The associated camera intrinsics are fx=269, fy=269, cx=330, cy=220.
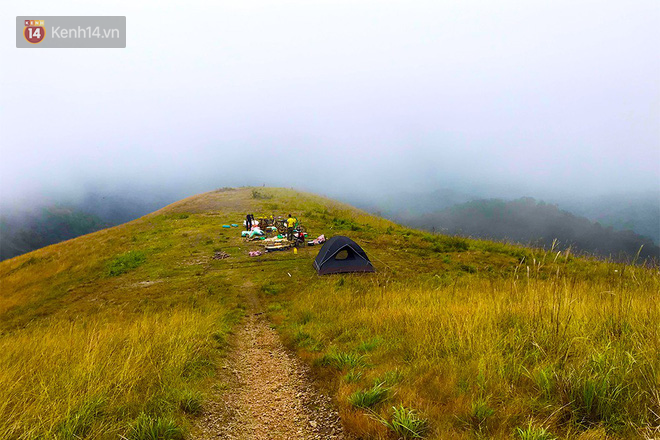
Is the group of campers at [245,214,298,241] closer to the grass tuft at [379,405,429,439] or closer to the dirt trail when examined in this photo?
the dirt trail

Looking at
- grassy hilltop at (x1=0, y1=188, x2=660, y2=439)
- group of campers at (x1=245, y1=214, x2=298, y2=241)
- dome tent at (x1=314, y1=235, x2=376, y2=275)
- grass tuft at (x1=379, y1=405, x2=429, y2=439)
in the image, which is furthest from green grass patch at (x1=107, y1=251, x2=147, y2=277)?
grass tuft at (x1=379, y1=405, x2=429, y2=439)

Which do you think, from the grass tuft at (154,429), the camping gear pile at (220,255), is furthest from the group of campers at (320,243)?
the grass tuft at (154,429)

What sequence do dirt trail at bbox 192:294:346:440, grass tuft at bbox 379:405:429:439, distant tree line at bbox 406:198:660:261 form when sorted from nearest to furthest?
grass tuft at bbox 379:405:429:439
dirt trail at bbox 192:294:346:440
distant tree line at bbox 406:198:660:261

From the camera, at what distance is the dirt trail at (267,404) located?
379 centimetres

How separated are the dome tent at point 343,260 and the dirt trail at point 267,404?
805cm

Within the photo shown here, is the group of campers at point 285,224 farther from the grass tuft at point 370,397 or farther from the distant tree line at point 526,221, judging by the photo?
the distant tree line at point 526,221

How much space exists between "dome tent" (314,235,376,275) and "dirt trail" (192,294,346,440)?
8.05 meters

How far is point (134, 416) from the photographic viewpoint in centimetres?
362

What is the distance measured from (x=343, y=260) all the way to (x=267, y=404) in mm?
10716

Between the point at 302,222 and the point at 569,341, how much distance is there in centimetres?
2554

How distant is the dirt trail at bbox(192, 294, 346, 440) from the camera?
12.4 feet

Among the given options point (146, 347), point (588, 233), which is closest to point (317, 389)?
point (146, 347)

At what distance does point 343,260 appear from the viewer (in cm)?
1516

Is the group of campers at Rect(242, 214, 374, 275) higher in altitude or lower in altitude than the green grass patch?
higher
